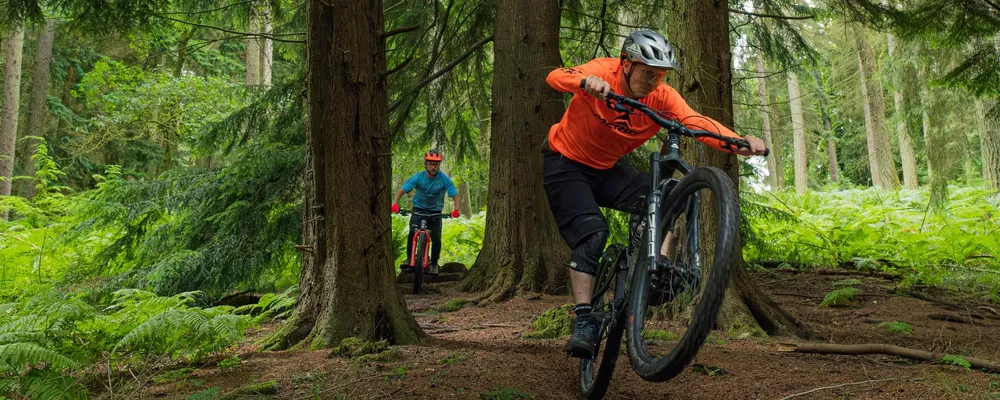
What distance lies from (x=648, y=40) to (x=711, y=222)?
225 centimetres

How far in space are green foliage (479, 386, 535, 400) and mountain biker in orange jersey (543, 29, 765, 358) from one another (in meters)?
0.36

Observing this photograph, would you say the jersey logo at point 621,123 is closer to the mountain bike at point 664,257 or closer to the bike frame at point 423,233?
the mountain bike at point 664,257

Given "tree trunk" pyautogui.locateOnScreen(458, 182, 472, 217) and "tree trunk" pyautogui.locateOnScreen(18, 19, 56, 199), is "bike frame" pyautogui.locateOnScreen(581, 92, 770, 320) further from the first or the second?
"tree trunk" pyautogui.locateOnScreen(458, 182, 472, 217)

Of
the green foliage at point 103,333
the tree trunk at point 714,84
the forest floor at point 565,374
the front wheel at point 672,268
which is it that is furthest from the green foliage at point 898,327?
the green foliage at point 103,333

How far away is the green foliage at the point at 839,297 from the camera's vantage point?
289 inches

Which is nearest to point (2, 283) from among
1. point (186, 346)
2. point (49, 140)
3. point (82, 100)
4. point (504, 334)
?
point (186, 346)

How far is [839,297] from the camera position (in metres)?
7.41

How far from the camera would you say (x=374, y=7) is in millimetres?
Answer: 4895

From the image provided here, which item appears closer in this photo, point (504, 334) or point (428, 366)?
point (428, 366)

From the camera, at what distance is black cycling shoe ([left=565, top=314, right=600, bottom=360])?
3.80 meters

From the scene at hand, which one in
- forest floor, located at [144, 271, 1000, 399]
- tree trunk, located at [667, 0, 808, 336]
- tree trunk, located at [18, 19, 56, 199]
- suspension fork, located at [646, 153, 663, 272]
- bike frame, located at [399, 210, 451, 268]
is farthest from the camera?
tree trunk, located at [18, 19, 56, 199]

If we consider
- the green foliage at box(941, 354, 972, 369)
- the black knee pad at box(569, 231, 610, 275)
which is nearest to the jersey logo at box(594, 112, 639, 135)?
the black knee pad at box(569, 231, 610, 275)

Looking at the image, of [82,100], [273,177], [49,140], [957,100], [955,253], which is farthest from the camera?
[82,100]

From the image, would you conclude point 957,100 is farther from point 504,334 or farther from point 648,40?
point 648,40
